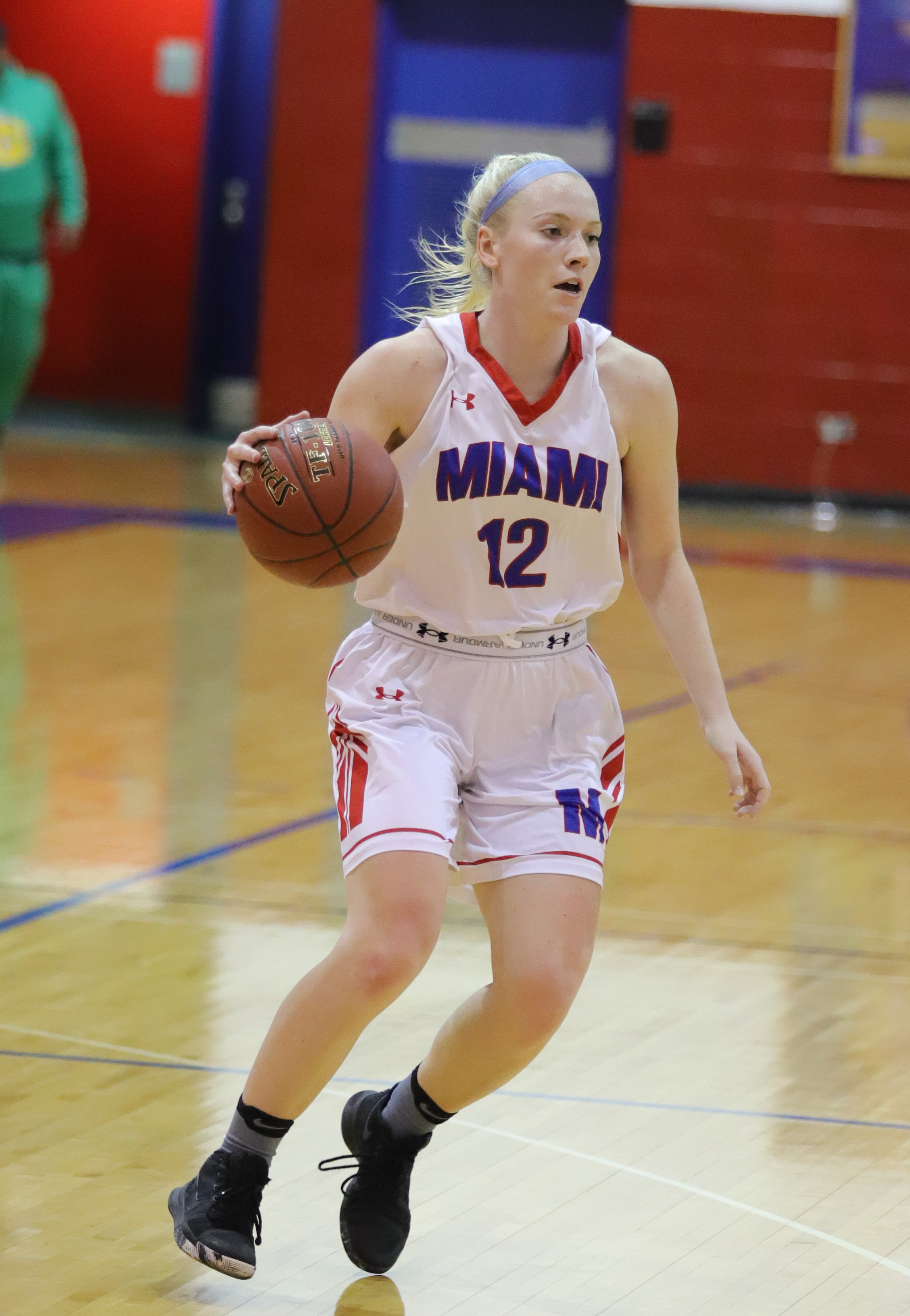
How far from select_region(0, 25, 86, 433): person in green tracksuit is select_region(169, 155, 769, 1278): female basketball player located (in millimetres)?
8110

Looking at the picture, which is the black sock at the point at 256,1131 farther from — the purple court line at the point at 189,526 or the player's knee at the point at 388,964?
the purple court line at the point at 189,526

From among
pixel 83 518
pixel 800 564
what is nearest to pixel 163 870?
pixel 83 518

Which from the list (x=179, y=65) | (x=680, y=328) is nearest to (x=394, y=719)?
(x=680, y=328)

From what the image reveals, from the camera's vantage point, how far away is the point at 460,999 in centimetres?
379

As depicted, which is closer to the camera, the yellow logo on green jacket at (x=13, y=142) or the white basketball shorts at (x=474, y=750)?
the white basketball shorts at (x=474, y=750)

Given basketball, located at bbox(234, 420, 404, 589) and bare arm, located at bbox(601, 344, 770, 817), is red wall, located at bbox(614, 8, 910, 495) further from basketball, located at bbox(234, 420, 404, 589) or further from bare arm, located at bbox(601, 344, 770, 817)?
basketball, located at bbox(234, 420, 404, 589)

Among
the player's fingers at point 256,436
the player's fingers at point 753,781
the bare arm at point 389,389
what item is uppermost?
the bare arm at point 389,389

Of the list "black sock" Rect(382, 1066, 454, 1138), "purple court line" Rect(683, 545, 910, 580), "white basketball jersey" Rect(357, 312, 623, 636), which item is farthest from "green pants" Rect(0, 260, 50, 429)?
"black sock" Rect(382, 1066, 454, 1138)

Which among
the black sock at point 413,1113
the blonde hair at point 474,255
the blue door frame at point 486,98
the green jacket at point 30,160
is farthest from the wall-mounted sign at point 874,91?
the black sock at point 413,1113

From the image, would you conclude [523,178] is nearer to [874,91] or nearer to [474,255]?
[474,255]

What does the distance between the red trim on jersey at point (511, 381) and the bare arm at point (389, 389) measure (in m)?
0.05

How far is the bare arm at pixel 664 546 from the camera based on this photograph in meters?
2.81

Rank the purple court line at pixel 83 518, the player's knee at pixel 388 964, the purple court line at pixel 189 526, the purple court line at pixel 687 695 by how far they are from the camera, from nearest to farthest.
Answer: the player's knee at pixel 388 964, the purple court line at pixel 687 695, the purple court line at pixel 83 518, the purple court line at pixel 189 526

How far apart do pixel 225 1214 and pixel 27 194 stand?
874cm
